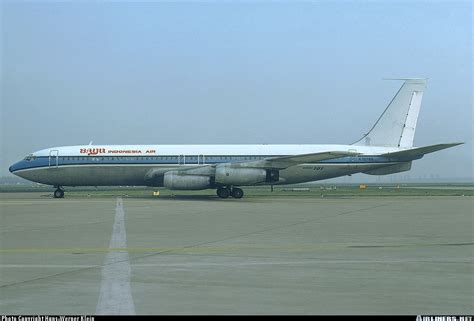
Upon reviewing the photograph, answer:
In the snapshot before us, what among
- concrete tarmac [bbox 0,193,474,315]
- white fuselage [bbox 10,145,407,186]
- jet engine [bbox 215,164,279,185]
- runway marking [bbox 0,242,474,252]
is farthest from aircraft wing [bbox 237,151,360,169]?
runway marking [bbox 0,242,474,252]

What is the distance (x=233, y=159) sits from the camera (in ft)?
118

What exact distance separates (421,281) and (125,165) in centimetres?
3000

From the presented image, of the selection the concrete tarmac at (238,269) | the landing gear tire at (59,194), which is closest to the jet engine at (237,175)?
the landing gear tire at (59,194)

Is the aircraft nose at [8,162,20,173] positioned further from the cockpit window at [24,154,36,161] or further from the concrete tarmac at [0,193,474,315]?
the concrete tarmac at [0,193,474,315]

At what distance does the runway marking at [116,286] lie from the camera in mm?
6239

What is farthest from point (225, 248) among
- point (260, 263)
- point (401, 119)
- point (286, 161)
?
point (401, 119)

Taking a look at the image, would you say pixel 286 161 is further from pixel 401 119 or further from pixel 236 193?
pixel 401 119

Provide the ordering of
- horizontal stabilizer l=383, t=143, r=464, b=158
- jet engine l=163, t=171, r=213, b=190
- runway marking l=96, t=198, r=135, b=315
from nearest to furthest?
runway marking l=96, t=198, r=135, b=315 < horizontal stabilizer l=383, t=143, r=464, b=158 < jet engine l=163, t=171, r=213, b=190

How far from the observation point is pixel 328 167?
119 ft

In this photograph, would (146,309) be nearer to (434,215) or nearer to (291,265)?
(291,265)

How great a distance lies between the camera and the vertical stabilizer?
3741 centimetres

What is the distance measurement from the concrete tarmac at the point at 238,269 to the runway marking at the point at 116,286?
14 mm

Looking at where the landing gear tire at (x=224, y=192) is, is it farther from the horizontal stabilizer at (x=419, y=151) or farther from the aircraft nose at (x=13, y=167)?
the aircraft nose at (x=13, y=167)

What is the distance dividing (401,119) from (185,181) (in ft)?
48.8
